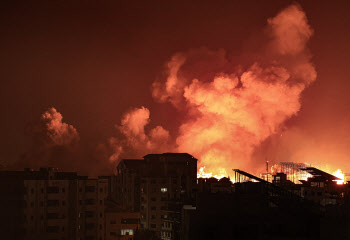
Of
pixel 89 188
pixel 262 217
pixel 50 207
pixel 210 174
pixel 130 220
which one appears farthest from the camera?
pixel 210 174

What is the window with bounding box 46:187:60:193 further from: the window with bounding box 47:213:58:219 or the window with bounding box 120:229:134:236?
the window with bounding box 120:229:134:236

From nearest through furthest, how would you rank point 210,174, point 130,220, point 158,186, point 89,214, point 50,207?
point 50,207, point 89,214, point 130,220, point 158,186, point 210,174

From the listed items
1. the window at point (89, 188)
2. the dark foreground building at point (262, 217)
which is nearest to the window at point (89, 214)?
the window at point (89, 188)

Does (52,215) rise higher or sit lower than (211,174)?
lower

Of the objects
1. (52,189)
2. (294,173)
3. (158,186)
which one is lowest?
(52,189)

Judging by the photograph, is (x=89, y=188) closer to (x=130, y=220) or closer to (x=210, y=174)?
(x=130, y=220)

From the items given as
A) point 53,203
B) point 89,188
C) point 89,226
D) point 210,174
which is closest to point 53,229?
point 53,203

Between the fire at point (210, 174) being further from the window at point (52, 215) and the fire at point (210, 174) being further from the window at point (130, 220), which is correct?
the window at point (52, 215)

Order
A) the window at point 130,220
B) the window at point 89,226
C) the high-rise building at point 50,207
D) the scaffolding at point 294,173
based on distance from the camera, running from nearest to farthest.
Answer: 1. the high-rise building at point 50,207
2. the window at point 89,226
3. the window at point 130,220
4. the scaffolding at point 294,173

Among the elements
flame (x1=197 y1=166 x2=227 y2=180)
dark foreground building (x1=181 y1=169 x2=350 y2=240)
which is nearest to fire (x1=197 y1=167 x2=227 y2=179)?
flame (x1=197 y1=166 x2=227 y2=180)

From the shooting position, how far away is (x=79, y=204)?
26.7 meters

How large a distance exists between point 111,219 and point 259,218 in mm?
15601

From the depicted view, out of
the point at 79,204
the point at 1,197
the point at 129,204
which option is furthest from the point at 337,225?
the point at 129,204

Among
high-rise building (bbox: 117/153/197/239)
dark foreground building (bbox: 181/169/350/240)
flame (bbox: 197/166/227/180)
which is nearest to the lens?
dark foreground building (bbox: 181/169/350/240)
